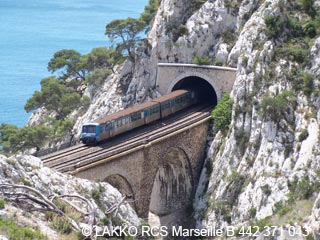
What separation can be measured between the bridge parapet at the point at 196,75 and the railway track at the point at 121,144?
2193 mm

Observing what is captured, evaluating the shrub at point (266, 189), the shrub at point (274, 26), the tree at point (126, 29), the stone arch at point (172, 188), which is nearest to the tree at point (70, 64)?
the tree at point (126, 29)

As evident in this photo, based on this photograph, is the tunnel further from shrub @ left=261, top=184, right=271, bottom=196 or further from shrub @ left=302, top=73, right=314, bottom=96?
shrub @ left=261, top=184, right=271, bottom=196

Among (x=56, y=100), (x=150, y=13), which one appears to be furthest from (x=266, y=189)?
(x=150, y=13)

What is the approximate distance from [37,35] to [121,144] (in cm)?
9056

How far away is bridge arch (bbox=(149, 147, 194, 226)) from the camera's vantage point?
172ft

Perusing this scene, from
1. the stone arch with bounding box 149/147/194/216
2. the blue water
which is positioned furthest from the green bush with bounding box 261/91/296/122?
the blue water

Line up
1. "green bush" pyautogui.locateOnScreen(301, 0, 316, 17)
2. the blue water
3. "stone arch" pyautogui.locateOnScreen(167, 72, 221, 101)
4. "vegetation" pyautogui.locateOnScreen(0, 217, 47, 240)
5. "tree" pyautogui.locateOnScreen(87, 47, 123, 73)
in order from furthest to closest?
1. the blue water
2. "tree" pyautogui.locateOnScreen(87, 47, 123, 73)
3. "stone arch" pyautogui.locateOnScreen(167, 72, 221, 101)
4. "green bush" pyautogui.locateOnScreen(301, 0, 316, 17)
5. "vegetation" pyautogui.locateOnScreen(0, 217, 47, 240)

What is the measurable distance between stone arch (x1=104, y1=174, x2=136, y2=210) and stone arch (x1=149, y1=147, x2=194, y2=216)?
8349 mm

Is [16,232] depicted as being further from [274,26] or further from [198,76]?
[198,76]

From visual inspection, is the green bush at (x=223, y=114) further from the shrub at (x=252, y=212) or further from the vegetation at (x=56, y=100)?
the vegetation at (x=56, y=100)

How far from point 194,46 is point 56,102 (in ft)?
70.2

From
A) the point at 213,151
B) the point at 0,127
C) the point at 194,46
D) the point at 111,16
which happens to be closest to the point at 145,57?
the point at 194,46

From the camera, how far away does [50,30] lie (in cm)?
13675

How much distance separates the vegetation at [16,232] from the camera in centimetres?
1914
